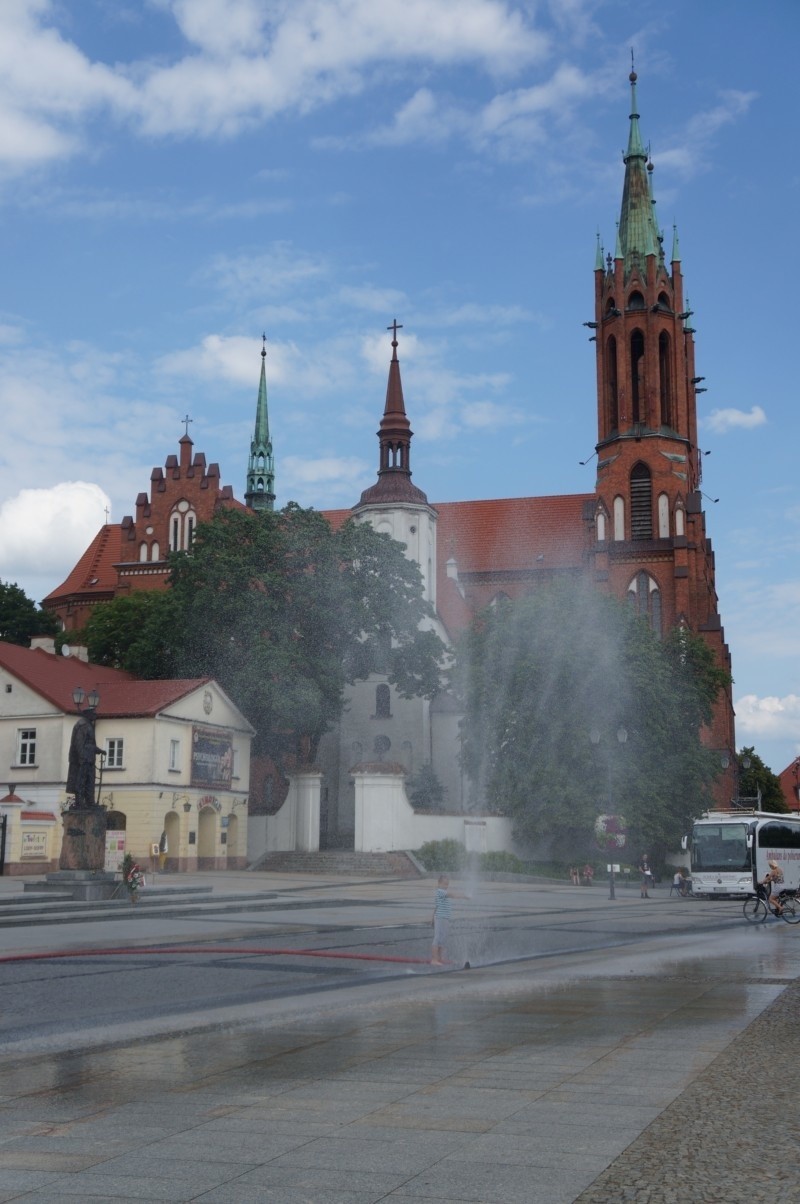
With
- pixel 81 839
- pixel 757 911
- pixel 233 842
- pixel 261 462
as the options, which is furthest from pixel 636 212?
pixel 81 839

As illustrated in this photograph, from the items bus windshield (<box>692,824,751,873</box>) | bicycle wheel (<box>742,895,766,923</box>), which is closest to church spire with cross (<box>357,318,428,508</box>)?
bus windshield (<box>692,824,751,873</box>)

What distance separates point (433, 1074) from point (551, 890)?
3800 cm

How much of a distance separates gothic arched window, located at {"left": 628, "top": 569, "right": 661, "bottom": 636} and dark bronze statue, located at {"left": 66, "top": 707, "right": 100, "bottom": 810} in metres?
46.1

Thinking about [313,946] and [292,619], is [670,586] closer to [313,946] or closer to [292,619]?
[292,619]

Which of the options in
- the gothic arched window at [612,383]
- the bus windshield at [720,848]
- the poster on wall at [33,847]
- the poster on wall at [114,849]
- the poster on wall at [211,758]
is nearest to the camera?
the poster on wall at [114,849]

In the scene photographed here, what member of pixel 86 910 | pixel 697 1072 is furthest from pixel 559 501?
pixel 697 1072

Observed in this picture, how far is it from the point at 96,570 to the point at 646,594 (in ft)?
110

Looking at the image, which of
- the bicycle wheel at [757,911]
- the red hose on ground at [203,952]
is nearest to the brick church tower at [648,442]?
the bicycle wheel at [757,911]

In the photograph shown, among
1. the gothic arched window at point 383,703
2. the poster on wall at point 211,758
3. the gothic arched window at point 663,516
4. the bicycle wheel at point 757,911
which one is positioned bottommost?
the bicycle wheel at point 757,911

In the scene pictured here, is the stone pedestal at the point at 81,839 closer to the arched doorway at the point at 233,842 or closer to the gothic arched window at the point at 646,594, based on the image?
the arched doorway at the point at 233,842

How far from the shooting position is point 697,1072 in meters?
8.41

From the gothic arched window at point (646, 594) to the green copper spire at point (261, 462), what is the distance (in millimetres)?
34583

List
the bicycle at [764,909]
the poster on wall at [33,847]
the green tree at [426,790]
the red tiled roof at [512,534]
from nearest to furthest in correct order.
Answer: the bicycle at [764,909], the poster on wall at [33,847], the green tree at [426,790], the red tiled roof at [512,534]

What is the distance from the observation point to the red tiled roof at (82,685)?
4772 centimetres
